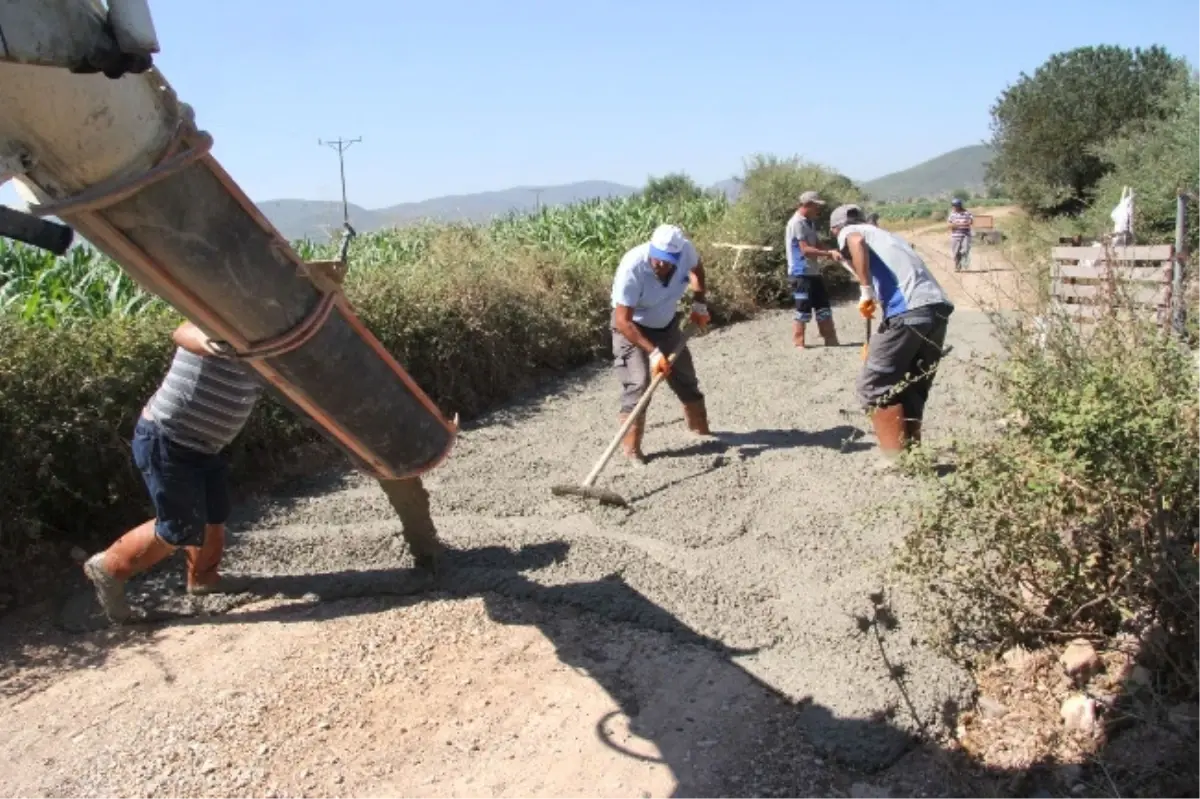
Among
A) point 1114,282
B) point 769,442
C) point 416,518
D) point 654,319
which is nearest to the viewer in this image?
point 1114,282

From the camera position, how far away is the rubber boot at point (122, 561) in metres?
4.30

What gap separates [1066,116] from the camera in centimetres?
2795

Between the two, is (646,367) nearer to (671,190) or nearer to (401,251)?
(401,251)

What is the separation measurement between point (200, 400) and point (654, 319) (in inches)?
124

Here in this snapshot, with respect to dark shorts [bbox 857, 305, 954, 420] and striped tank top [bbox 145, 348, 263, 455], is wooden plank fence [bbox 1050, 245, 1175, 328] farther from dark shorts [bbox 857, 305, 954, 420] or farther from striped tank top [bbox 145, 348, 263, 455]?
Answer: striped tank top [bbox 145, 348, 263, 455]

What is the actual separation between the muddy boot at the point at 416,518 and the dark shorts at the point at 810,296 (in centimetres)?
655

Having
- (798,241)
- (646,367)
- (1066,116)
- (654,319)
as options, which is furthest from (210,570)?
(1066,116)

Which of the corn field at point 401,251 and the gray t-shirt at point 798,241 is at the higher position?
the corn field at point 401,251

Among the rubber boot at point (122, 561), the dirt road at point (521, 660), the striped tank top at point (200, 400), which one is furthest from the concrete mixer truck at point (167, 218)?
the rubber boot at point (122, 561)

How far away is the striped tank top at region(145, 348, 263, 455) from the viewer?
414cm

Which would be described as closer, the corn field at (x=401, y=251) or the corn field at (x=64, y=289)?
the corn field at (x=64, y=289)

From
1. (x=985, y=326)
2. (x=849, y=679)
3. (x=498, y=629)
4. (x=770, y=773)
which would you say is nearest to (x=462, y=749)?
(x=498, y=629)

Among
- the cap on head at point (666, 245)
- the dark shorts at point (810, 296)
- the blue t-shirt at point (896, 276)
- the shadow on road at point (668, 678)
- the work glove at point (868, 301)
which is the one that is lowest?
the shadow on road at point (668, 678)

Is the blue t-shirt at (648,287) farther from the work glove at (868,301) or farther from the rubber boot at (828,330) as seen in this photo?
the rubber boot at (828,330)
